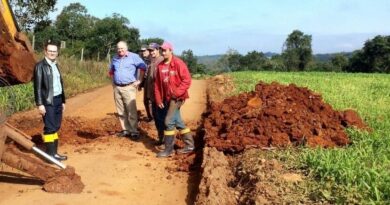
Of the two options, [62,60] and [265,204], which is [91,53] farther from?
[265,204]

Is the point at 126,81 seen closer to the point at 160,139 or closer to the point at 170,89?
the point at 160,139

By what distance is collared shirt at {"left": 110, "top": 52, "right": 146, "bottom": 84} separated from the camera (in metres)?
9.63

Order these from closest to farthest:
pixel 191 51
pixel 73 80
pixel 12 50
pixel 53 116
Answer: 1. pixel 12 50
2. pixel 53 116
3. pixel 73 80
4. pixel 191 51

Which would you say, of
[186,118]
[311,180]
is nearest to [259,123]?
[311,180]

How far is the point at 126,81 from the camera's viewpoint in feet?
31.9

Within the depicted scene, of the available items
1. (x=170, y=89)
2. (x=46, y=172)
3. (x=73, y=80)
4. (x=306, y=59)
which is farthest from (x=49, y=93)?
(x=306, y=59)

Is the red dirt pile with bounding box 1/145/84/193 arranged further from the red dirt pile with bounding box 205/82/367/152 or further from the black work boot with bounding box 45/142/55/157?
the red dirt pile with bounding box 205/82/367/152

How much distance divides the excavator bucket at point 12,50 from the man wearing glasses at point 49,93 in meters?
0.63

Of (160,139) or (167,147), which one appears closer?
(167,147)

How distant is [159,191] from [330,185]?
8.42 feet

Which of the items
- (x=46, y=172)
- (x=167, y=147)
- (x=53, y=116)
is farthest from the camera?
(x=167, y=147)

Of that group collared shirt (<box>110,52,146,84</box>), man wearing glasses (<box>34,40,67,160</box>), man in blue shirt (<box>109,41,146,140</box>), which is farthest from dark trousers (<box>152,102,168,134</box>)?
man wearing glasses (<box>34,40,67,160</box>)

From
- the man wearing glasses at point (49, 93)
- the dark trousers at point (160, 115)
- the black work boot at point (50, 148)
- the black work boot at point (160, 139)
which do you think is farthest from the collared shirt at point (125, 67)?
the black work boot at point (50, 148)

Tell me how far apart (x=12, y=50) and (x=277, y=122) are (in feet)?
13.4
